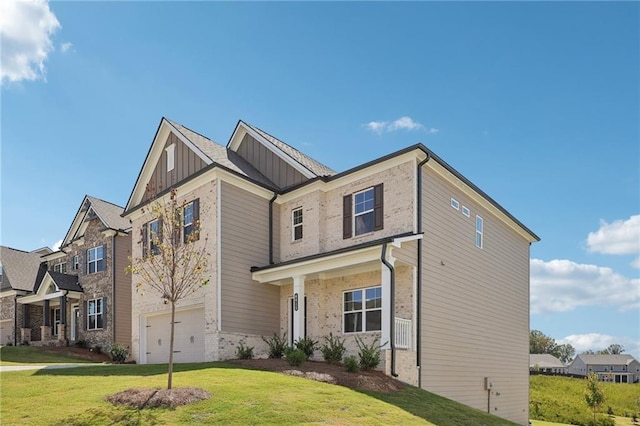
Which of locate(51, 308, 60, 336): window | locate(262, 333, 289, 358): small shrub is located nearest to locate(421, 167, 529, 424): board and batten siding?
locate(262, 333, 289, 358): small shrub

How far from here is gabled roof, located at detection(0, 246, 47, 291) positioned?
34562 mm

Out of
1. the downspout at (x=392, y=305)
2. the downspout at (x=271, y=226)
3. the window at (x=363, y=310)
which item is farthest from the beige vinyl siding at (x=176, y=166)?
the downspout at (x=392, y=305)

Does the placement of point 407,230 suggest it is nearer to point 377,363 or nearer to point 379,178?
point 379,178

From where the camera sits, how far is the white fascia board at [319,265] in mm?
15688

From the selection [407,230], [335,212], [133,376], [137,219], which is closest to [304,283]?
[335,212]

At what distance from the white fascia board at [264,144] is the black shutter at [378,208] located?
10.3ft

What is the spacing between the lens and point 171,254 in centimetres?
1139

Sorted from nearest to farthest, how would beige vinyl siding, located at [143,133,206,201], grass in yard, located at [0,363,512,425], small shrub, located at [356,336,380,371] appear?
grass in yard, located at [0,363,512,425]
small shrub, located at [356,336,380,371]
beige vinyl siding, located at [143,133,206,201]

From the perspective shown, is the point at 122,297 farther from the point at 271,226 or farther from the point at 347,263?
the point at 347,263

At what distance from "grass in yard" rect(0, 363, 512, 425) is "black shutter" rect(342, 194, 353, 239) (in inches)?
233

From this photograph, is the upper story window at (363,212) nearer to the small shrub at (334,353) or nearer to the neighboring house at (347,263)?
the neighboring house at (347,263)

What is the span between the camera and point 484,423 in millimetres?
12945

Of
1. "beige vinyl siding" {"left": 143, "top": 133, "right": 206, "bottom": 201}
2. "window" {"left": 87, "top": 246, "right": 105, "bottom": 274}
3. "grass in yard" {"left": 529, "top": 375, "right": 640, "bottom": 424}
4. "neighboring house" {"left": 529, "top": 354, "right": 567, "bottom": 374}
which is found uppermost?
"beige vinyl siding" {"left": 143, "top": 133, "right": 206, "bottom": 201}

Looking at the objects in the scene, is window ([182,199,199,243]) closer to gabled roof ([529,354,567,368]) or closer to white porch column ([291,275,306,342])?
white porch column ([291,275,306,342])
